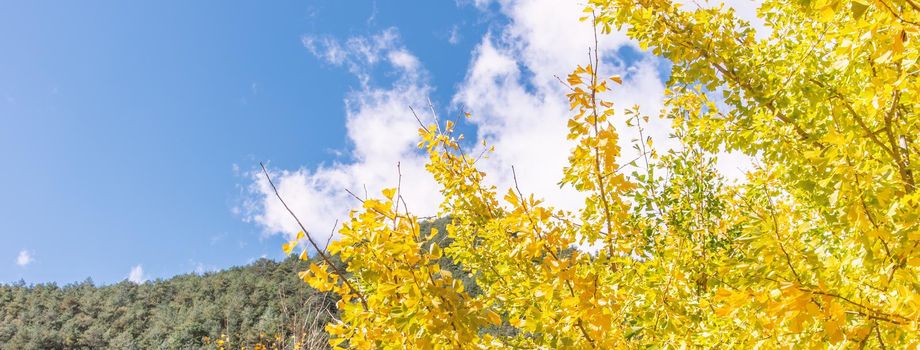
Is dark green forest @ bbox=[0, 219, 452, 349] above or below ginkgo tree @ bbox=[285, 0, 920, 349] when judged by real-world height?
above

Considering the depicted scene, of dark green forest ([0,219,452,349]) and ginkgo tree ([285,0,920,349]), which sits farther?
dark green forest ([0,219,452,349])

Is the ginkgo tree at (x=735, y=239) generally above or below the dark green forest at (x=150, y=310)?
below

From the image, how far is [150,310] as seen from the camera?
117 feet

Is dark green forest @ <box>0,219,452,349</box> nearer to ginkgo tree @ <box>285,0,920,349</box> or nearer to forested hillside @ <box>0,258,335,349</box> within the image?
forested hillside @ <box>0,258,335,349</box>

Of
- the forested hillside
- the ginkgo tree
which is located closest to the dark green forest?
the forested hillside

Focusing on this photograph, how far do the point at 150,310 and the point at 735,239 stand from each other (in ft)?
139

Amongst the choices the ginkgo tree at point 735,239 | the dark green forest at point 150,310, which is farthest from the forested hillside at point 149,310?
the ginkgo tree at point 735,239

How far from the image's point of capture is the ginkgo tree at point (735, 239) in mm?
1339

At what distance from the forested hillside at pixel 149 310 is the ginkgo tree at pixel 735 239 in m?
23.6

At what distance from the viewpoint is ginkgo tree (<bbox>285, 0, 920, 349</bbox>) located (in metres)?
1.34

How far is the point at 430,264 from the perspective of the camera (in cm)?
193

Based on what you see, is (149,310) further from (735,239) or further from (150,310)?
(735,239)

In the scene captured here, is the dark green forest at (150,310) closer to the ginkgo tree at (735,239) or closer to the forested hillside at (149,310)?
the forested hillside at (149,310)

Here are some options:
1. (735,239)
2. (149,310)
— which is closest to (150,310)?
(149,310)
